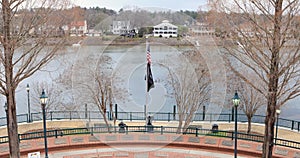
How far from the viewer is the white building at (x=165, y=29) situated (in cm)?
1006

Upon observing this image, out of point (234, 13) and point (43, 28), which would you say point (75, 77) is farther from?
point (234, 13)

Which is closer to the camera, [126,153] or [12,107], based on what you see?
[12,107]

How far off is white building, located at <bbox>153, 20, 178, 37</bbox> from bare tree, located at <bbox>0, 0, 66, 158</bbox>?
3.71 meters

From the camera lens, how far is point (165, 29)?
34.6 feet

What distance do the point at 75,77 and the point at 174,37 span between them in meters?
5.08

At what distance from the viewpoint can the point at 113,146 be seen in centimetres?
1270

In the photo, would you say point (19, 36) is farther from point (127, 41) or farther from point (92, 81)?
point (92, 81)

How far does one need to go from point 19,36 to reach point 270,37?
7.94 m

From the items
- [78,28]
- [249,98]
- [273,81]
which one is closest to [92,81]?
[78,28]

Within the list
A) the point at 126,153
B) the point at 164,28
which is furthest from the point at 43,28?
the point at 126,153

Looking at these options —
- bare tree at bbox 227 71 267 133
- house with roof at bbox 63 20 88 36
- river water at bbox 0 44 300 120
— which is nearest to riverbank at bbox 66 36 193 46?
river water at bbox 0 44 300 120

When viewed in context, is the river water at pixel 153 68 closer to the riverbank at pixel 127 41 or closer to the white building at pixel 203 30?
the riverbank at pixel 127 41

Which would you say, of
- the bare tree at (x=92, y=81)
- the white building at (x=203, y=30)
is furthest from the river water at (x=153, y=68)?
the white building at (x=203, y=30)

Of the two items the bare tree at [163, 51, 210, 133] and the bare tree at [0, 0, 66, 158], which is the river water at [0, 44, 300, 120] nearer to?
the bare tree at [163, 51, 210, 133]
